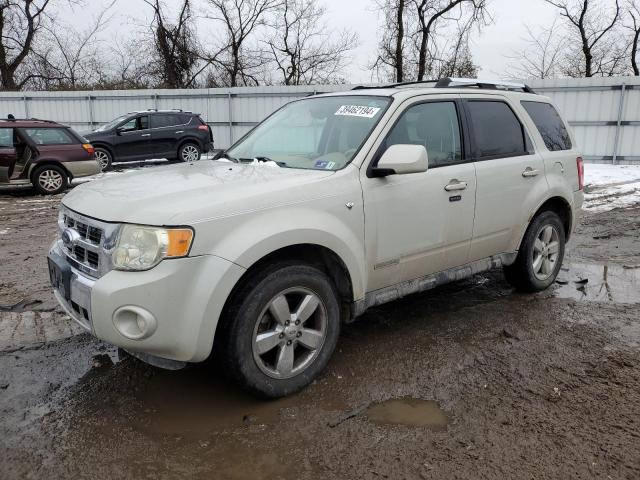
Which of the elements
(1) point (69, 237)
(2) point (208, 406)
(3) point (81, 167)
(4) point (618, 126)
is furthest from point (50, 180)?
(4) point (618, 126)

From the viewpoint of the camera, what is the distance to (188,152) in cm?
1661

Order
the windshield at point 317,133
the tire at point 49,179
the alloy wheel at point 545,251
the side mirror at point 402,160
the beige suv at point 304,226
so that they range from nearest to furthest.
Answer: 1. the beige suv at point 304,226
2. the side mirror at point 402,160
3. the windshield at point 317,133
4. the alloy wheel at point 545,251
5. the tire at point 49,179

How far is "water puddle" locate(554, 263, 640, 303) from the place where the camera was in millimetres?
4926

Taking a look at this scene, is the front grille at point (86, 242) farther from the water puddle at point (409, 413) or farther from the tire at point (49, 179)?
the tire at point (49, 179)

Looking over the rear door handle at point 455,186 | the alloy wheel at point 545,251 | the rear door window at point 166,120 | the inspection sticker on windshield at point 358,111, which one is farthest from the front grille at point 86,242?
the rear door window at point 166,120

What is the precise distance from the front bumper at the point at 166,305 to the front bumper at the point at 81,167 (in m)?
9.73

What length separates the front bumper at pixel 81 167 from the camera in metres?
11.4

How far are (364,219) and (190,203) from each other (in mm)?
1100

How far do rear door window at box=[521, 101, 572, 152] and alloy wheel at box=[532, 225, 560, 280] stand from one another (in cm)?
75

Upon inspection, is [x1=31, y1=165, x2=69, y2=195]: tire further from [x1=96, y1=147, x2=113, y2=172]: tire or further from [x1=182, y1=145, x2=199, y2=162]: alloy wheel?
[x1=182, y1=145, x2=199, y2=162]: alloy wheel

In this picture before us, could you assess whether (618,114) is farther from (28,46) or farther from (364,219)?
(28,46)

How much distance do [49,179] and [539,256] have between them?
392 inches

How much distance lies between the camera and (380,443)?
272cm

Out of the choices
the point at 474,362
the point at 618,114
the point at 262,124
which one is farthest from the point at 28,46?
the point at 474,362
